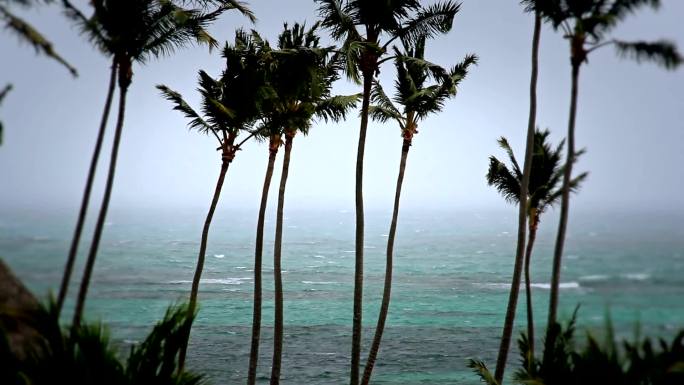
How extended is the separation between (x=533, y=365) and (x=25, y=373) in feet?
19.4

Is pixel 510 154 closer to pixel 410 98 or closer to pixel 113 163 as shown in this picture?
pixel 410 98

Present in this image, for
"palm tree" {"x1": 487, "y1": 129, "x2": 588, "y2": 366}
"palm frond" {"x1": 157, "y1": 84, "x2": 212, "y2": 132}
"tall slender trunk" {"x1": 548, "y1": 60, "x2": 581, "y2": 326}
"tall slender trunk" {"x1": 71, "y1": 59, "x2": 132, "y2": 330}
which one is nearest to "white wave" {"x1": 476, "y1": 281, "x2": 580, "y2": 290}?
"palm tree" {"x1": 487, "y1": 129, "x2": 588, "y2": 366}

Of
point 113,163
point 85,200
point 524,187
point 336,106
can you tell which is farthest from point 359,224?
point 85,200

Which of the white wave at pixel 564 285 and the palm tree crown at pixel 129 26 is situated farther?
the white wave at pixel 564 285

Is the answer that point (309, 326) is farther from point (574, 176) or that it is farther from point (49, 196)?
point (49, 196)

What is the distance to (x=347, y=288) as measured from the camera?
7069 centimetres

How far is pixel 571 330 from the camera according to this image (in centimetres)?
771

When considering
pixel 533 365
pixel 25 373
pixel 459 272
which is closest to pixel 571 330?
pixel 533 365

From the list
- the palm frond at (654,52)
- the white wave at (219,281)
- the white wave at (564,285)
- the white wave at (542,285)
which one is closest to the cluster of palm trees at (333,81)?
the palm frond at (654,52)

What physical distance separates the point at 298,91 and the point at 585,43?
6802 millimetres

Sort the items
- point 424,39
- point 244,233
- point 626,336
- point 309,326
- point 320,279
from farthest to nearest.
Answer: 1. point 244,233
2. point 320,279
3. point 309,326
4. point 424,39
5. point 626,336

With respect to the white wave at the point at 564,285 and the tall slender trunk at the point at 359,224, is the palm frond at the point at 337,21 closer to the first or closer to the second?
the tall slender trunk at the point at 359,224

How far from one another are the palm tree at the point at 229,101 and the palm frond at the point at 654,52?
7893mm

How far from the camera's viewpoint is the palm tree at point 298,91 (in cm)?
1350
